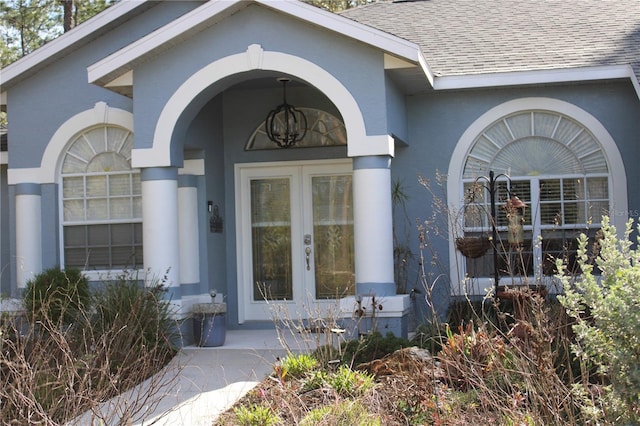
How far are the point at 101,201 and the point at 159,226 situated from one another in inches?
79.8

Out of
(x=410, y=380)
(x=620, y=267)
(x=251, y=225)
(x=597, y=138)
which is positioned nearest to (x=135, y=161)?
(x=251, y=225)

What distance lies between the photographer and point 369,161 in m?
10.2

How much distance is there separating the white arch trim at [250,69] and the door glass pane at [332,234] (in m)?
2.40

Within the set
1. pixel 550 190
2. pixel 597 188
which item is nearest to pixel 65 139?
pixel 550 190

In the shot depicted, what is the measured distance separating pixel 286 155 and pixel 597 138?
14.3 ft

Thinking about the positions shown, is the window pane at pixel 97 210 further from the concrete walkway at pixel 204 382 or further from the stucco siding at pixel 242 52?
the concrete walkway at pixel 204 382

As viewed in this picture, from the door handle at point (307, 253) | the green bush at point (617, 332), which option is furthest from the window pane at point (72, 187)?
the green bush at point (617, 332)

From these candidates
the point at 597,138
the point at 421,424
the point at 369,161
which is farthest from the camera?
the point at 597,138

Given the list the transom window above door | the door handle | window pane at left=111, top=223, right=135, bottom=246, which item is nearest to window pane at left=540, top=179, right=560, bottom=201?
the transom window above door

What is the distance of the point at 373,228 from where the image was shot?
33.2ft

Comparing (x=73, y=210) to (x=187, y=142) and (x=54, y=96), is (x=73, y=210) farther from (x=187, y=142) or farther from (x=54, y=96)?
(x=187, y=142)

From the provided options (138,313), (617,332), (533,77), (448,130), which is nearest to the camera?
(617,332)

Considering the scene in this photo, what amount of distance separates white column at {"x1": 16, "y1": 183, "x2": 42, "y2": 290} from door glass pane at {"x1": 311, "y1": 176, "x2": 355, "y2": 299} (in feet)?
13.1

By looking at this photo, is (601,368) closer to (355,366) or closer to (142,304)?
(355,366)
